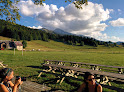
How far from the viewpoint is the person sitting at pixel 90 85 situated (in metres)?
2.81

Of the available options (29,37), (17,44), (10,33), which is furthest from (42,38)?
(17,44)

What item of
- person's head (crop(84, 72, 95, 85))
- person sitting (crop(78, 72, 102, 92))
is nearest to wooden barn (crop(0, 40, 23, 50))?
person sitting (crop(78, 72, 102, 92))

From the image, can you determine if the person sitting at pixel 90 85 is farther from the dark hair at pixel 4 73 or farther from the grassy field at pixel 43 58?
the grassy field at pixel 43 58

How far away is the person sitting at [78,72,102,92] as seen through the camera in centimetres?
281

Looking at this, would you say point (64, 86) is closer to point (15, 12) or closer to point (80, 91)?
point (80, 91)

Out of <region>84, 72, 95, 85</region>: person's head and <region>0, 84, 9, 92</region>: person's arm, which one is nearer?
<region>0, 84, 9, 92</region>: person's arm

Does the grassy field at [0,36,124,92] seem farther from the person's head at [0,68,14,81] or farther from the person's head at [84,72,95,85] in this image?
the person's head at [0,68,14,81]

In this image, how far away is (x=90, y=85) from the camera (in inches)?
116

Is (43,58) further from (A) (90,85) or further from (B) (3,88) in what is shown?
(A) (90,85)

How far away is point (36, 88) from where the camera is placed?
3.86 meters

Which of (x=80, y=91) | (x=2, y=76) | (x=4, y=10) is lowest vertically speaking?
(x=80, y=91)

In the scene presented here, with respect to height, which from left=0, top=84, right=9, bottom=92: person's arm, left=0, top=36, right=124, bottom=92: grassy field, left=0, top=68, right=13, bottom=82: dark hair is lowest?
left=0, top=36, right=124, bottom=92: grassy field

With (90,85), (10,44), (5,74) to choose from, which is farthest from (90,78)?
(10,44)

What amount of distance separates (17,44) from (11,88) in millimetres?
70887
